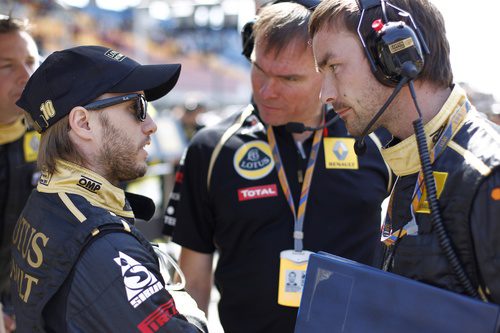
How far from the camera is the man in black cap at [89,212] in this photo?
65.4 inches

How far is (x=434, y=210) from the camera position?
1517mm

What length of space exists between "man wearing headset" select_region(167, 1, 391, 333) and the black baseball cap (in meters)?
0.74

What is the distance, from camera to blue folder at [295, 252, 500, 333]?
135cm

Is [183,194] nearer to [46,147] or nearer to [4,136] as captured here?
[46,147]

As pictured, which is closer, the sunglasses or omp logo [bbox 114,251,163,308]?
omp logo [bbox 114,251,163,308]

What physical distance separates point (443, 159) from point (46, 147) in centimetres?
130

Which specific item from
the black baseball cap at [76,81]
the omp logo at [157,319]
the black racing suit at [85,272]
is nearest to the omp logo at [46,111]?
the black baseball cap at [76,81]

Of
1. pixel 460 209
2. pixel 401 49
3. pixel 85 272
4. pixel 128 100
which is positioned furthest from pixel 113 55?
pixel 460 209

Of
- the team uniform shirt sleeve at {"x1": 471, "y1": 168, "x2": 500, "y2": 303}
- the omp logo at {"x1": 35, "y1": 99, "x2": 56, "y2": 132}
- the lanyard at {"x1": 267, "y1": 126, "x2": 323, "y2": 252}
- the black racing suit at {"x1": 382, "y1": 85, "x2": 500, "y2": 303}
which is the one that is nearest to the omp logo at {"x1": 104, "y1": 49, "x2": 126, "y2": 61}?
the omp logo at {"x1": 35, "y1": 99, "x2": 56, "y2": 132}

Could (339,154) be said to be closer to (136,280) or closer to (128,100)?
(128,100)

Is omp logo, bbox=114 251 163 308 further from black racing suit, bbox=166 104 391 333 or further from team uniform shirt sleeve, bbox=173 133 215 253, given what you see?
team uniform shirt sleeve, bbox=173 133 215 253

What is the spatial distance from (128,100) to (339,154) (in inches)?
43.1

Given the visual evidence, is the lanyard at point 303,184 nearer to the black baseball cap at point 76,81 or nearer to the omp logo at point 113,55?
the black baseball cap at point 76,81

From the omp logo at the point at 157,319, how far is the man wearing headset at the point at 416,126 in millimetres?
673
